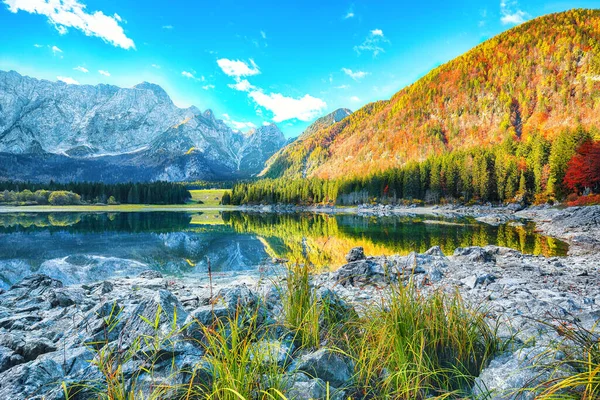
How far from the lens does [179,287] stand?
12.3m

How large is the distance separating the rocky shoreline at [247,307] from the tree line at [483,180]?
54.7 metres

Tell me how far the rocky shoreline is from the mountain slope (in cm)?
12142

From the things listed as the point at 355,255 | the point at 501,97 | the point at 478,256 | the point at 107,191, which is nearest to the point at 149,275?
the point at 355,255

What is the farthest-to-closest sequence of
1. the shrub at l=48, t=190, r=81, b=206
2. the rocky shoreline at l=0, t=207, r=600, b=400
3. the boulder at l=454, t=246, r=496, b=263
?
the shrub at l=48, t=190, r=81, b=206, the boulder at l=454, t=246, r=496, b=263, the rocky shoreline at l=0, t=207, r=600, b=400

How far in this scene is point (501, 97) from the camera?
5522 inches

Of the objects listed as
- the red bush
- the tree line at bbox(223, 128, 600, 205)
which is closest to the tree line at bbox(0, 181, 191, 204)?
the tree line at bbox(223, 128, 600, 205)

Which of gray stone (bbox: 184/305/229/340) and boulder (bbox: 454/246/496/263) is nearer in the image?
gray stone (bbox: 184/305/229/340)

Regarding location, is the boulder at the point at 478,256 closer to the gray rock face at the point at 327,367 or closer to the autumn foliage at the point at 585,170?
the gray rock face at the point at 327,367

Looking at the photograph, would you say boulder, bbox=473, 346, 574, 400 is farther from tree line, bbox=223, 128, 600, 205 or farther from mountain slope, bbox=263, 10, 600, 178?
mountain slope, bbox=263, 10, 600, 178

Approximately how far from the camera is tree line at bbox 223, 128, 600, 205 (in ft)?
183

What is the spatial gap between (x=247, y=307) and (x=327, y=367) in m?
1.64

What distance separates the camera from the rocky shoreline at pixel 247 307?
3.30m

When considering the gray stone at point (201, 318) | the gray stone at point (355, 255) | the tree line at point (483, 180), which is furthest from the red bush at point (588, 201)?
the gray stone at point (201, 318)

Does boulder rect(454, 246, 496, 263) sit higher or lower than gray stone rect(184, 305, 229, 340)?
lower
